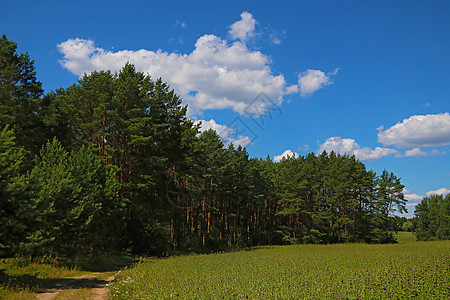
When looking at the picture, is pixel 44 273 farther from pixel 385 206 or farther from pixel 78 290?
pixel 385 206

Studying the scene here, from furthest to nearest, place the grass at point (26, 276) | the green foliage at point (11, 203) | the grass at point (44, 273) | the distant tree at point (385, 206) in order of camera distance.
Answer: the distant tree at point (385, 206), the grass at point (44, 273), the green foliage at point (11, 203), the grass at point (26, 276)

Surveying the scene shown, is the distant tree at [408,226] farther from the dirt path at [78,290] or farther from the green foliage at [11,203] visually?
the green foliage at [11,203]

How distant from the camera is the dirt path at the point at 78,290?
42.7 feet

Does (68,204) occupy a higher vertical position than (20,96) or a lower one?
lower

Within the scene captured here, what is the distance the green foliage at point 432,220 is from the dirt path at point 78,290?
92.6 m

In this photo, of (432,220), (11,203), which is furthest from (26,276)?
(432,220)

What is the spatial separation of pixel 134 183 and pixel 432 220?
95672 mm

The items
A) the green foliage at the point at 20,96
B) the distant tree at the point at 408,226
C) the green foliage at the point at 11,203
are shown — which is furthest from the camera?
the distant tree at the point at 408,226

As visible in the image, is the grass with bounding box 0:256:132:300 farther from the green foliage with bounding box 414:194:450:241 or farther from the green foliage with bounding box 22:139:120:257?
the green foliage with bounding box 414:194:450:241

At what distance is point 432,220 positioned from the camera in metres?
91.9

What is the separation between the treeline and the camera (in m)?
19.7

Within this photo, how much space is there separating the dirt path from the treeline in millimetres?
2795

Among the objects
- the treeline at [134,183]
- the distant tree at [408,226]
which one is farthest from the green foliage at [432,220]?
the distant tree at [408,226]

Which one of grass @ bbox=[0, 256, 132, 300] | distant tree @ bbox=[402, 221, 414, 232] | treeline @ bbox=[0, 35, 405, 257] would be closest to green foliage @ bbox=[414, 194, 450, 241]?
treeline @ bbox=[0, 35, 405, 257]
